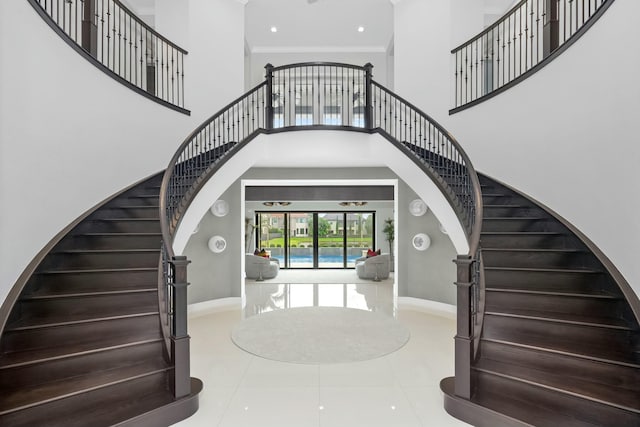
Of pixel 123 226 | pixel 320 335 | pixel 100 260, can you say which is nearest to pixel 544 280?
pixel 320 335

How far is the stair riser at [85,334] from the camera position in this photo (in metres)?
2.61

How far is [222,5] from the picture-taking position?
6566mm

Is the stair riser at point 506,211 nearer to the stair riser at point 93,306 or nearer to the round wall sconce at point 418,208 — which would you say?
the round wall sconce at point 418,208

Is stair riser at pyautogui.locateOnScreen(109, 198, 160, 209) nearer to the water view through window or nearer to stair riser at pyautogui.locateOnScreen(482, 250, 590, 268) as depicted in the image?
stair riser at pyautogui.locateOnScreen(482, 250, 590, 268)

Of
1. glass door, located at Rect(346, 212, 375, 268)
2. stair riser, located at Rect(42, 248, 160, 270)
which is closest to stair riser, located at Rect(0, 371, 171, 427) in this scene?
stair riser, located at Rect(42, 248, 160, 270)

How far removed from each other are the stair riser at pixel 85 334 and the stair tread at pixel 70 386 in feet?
0.81

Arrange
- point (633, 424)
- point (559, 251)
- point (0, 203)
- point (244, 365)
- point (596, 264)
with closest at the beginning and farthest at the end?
point (633, 424) → point (0, 203) → point (596, 264) → point (559, 251) → point (244, 365)

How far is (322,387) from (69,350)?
2205mm

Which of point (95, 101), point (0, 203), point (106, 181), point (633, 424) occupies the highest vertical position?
point (95, 101)

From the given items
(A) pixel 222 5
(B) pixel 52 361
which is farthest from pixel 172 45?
(B) pixel 52 361

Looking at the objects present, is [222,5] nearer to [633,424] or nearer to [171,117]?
[171,117]

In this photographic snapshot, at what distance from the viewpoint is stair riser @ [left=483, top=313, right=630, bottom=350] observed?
2.66 metres

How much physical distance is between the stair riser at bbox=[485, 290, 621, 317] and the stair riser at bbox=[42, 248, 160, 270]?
3.50 m

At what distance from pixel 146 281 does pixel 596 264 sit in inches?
175
